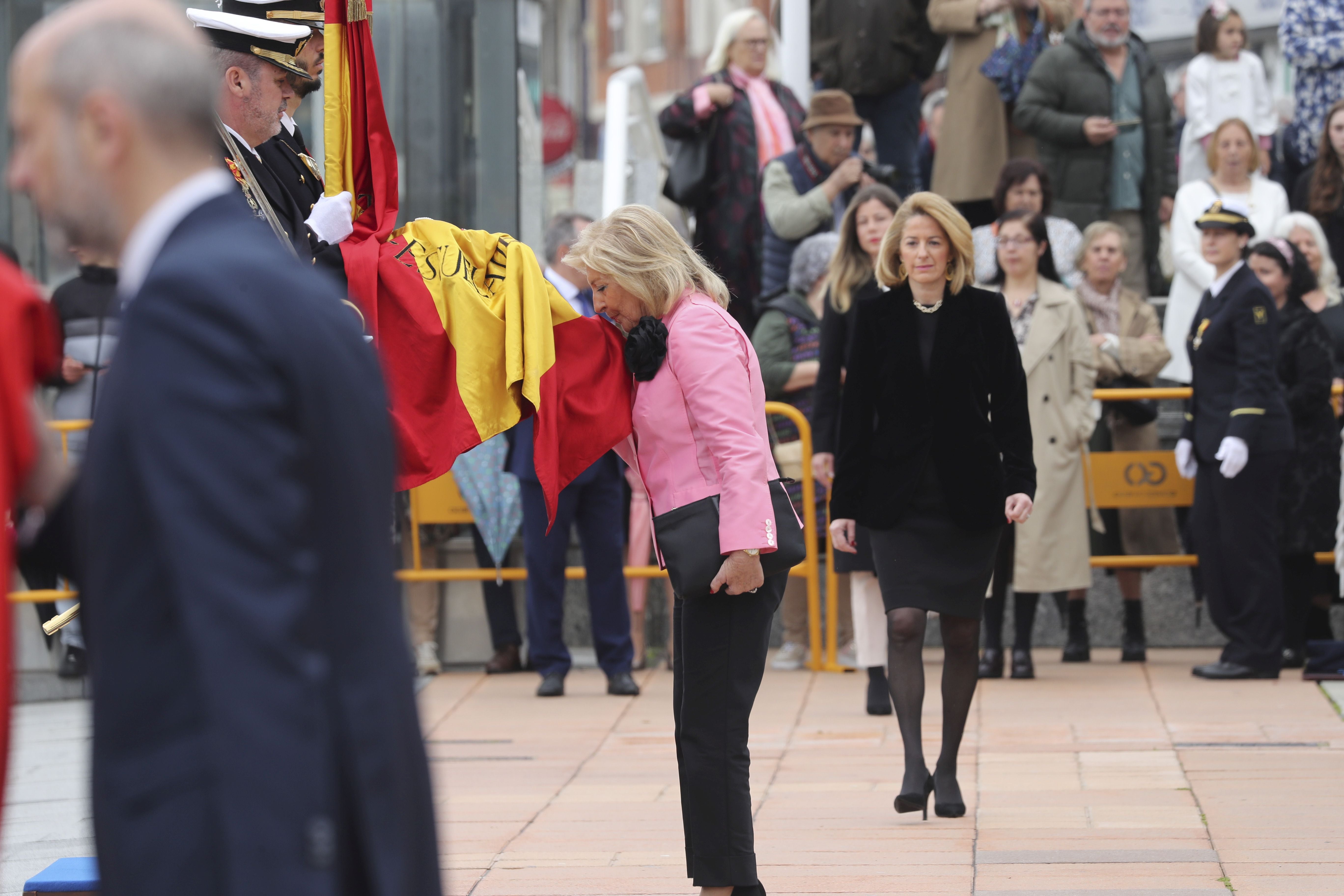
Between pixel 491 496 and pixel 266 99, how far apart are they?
16.8 feet

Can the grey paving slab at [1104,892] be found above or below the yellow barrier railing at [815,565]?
below

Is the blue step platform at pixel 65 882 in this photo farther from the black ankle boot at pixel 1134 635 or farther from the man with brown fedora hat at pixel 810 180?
the black ankle boot at pixel 1134 635

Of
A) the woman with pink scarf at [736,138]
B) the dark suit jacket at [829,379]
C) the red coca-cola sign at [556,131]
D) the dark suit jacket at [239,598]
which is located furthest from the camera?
the red coca-cola sign at [556,131]

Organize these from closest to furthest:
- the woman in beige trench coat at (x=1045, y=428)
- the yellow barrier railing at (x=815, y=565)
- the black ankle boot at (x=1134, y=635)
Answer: the woman in beige trench coat at (x=1045, y=428)
the yellow barrier railing at (x=815, y=565)
the black ankle boot at (x=1134, y=635)

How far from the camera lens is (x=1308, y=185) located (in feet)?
35.8

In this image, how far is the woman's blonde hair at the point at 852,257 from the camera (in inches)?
332

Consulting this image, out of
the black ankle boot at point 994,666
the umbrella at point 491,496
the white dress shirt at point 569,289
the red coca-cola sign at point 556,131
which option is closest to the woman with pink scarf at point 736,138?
the white dress shirt at point 569,289

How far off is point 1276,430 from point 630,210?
501cm

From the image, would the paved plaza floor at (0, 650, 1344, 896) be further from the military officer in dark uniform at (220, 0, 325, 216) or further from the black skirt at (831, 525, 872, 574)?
the military officer in dark uniform at (220, 0, 325, 216)

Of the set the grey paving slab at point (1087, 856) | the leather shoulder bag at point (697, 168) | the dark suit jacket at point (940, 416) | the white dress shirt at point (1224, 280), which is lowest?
the grey paving slab at point (1087, 856)

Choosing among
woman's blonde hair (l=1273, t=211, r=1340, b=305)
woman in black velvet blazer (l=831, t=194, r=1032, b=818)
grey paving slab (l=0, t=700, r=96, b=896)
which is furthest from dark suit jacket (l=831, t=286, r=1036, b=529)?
woman's blonde hair (l=1273, t=211, r=1340, b=305)

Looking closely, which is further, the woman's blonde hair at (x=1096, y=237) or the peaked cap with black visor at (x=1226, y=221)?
the woman's blonde hair at (x=1096, y=237)

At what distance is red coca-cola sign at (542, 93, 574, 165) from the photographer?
59.0ft

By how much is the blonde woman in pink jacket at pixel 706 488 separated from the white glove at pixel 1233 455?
179 inches
